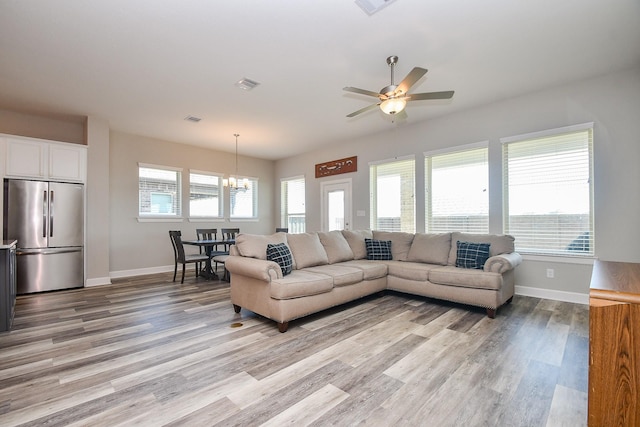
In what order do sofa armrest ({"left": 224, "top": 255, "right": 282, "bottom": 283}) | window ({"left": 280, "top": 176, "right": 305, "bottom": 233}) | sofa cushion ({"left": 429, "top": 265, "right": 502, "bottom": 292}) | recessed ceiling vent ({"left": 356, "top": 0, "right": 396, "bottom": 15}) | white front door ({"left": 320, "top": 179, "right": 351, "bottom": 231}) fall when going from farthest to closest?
window ({"left": 280, "top": 176, "right": 305, "bottom": 233}) → white front door ({"left": 320, "top": 179, "right": 351, "bottom": 231}) → sofa cushion ({"left": 429, "top": 265, "right": 502, "bottom": 292}) → sofa armrest ({"left": 224, "top": 255, "right": 282, "bottom": 283}) → recessed ceiling vent ({"left": 356, "top": 0, "right": 396, "bottom": 15})

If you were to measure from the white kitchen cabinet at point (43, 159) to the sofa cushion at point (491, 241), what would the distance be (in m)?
6.12

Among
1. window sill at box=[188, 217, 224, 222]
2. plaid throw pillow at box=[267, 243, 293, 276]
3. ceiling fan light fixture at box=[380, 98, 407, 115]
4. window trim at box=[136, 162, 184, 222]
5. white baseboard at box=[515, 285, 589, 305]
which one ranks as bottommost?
white baseboard at box=[515, 285, 589, 305]

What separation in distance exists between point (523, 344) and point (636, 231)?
228 cm

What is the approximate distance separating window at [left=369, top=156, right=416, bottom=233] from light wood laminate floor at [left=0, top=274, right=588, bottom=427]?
2.32m

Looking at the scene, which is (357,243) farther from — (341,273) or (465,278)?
(465,278)

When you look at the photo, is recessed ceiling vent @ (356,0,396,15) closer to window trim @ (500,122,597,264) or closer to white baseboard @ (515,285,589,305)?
window trim @ (500,122,597,264)

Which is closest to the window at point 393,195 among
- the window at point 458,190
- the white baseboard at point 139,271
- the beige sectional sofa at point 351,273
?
the window at point 458,190

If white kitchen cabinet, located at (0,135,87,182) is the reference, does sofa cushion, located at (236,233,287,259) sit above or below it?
below

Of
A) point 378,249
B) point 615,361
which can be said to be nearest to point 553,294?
point 378,249

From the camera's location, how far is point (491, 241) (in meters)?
3.99

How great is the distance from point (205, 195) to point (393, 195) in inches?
174

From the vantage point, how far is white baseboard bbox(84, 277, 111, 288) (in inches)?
197

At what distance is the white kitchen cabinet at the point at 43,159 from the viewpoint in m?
4.44

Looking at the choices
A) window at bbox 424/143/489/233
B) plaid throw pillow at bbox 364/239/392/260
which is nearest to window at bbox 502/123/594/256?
window at bbox 424/143/489/233
